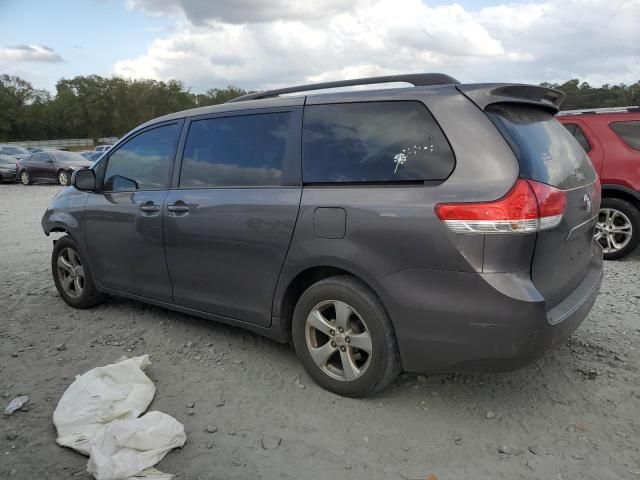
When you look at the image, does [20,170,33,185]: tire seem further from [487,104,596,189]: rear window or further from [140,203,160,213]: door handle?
[487,104,596,189]: rear window

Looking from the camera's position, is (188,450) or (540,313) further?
(188,450)

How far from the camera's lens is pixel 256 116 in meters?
3.65

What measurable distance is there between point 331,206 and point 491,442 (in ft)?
5.00

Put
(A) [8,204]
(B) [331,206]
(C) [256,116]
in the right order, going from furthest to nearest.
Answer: (A) [8,204]
(C) [256,116]
(B) [331,206]

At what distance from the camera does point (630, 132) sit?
6.55 metres

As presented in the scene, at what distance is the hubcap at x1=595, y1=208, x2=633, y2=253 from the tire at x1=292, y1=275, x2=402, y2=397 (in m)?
4.74

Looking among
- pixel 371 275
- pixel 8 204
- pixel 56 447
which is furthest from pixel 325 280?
pixel 8 204

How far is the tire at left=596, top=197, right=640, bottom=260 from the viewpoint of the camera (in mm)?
6500

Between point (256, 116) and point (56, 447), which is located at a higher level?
point (256, 116)

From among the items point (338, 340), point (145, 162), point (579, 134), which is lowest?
point (338, 340)

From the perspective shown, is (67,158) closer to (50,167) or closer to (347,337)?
(50,167)

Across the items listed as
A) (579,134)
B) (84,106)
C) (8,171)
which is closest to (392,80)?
(579,134)

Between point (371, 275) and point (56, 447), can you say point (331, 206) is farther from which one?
point (56, 447)

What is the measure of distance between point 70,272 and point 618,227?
6.19m
